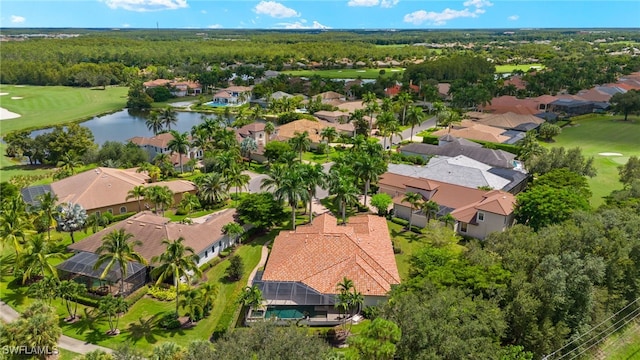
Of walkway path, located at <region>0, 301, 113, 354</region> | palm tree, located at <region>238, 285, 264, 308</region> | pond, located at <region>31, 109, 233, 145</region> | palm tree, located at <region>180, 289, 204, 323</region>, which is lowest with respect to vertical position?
walkway path, located at <region>0, 301, 113, 354</region>

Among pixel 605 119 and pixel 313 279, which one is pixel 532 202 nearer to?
pixel 313 279

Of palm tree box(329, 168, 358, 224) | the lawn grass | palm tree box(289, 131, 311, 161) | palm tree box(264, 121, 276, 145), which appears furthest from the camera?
the lawn grass

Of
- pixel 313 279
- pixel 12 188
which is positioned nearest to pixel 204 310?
pixel 313 279

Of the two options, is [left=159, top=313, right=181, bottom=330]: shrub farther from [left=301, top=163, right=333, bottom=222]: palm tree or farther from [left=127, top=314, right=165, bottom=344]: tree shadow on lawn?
[left=301, top=163, right=333, bottom=222]: palm tree

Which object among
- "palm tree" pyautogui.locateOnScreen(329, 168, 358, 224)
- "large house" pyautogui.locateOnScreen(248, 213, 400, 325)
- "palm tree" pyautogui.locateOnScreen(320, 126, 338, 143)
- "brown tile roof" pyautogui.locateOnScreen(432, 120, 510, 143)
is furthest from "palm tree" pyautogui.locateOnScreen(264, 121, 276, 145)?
"large house" pyautogui.locateOnScreen(248, 213, 400, 325)

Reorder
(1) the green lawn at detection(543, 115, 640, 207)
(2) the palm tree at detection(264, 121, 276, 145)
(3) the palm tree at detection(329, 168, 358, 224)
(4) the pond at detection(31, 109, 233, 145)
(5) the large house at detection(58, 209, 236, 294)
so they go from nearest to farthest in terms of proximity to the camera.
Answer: (5) the large house at detection(58, 209, 236, 294) → (3) the palm tree at detection(329, 168, 358, 224) → (1) the green lawn at detection(543, 115, 640, 207) → (2) the palm tree at detection(264, 121, 276, 145) → (4) the pond at detection(31, 109, 233, 145)

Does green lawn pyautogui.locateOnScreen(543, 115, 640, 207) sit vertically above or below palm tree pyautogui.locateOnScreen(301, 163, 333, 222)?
below

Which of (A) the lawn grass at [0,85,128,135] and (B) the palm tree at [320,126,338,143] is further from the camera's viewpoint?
(A) the lawn grass at [0,85,128,135]
